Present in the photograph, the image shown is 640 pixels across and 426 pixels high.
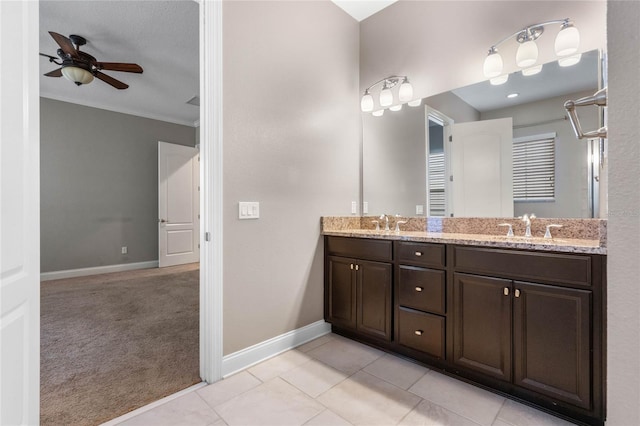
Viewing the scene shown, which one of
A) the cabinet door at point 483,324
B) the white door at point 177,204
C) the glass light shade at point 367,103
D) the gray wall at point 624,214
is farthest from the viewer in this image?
the white door at point 177,204

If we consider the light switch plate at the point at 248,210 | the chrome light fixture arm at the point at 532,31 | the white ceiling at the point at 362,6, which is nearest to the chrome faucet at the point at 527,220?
the chrome light fixture arm at the point at 532,31

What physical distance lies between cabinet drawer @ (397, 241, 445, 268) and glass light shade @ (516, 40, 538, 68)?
1.35 meters

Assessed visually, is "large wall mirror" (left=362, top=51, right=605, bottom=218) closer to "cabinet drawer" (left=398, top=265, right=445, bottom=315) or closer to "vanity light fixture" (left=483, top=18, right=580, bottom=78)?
"vanity light fixture" (left=483, top=18, right=580, bottom=78)

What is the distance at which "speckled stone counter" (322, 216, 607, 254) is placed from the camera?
4.92 ft

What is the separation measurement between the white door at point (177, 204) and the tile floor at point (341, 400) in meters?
4.23

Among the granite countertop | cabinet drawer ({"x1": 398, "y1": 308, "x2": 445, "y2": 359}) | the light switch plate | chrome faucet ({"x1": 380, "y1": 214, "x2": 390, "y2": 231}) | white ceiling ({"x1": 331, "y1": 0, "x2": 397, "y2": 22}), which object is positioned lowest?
cabinet drawer ({"x1": 398, "y1": 308, "x2": 445, "y2": 359})

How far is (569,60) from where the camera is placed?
6.05 feet

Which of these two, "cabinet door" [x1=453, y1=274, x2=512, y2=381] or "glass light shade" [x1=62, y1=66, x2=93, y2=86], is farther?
"glass light shade" [x1=62, y1=66, x2=93, y2=86]

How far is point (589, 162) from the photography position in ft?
5.92

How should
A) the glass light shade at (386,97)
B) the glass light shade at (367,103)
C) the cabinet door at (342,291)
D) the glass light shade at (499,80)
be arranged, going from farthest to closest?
the glass light shade at (367,103) < the glass light shade at (386,97) < the cabinet door at (342,291) < the glass light shade at (499,80)

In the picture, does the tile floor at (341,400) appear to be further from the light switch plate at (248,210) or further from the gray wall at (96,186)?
the gray wall at (96,186)

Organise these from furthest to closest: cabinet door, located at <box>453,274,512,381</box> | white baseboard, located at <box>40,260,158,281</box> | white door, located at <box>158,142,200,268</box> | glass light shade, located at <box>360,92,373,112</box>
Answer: white door, located at <box>158,142,200,268</box> → white baseboard, located at <box>40,260,158,281</box> → glass light shade, located at <box>360,92,373,112</box> → cabinet door, located at <box>453,274,512,381</box>

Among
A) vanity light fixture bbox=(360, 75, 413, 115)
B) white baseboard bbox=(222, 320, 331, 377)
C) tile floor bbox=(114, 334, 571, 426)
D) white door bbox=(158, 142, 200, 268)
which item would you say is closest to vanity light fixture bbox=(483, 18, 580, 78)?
vanity light fixture bbox=(360, 75, 413, 115)

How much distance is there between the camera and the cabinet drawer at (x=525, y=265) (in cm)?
142
